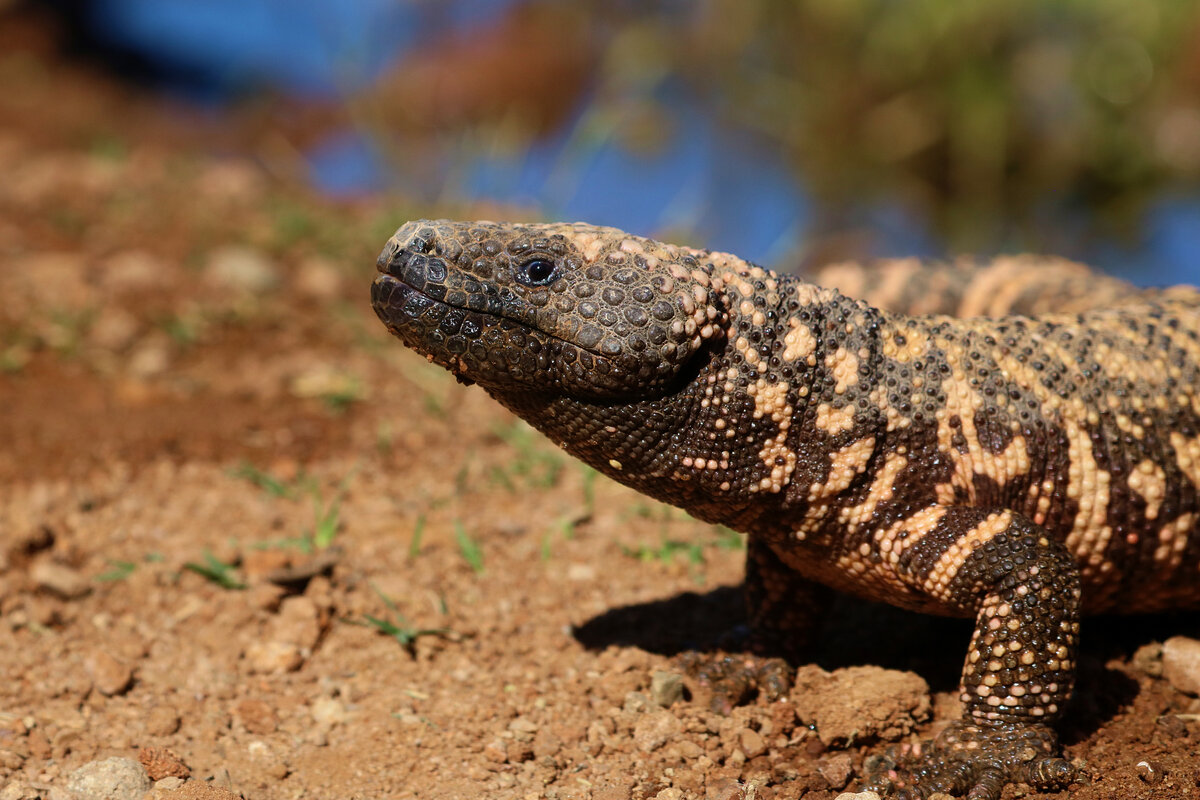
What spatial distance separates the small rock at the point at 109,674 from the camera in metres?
3.21

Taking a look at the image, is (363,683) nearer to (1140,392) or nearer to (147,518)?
(147,518)

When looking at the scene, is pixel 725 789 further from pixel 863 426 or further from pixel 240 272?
pixel 240 272

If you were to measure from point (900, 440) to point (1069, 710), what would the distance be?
988mm

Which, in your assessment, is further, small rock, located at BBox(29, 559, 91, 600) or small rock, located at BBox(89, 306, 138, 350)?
small rock, located at BBox(89, 306, 138, 350)

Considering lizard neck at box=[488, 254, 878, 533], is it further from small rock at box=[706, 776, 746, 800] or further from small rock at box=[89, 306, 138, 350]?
small rock at box=[89, 306, 138, 350]

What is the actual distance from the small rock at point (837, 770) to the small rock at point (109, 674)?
2.05 metres

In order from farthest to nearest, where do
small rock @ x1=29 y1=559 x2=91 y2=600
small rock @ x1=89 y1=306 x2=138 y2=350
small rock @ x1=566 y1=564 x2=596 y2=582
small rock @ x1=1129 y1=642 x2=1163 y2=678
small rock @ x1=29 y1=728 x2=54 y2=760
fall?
small rock @ x1=89 y1=306 x2=138 y2=350
small rock @ x1=566 y1=564 x2=596 y2=582
small rock @ x1=29 y1=559 x2=91 y2=600
small rock @ x1=1129 y1=642 x2=1163 y2=678
small rock @ x1=29 y1=728 x2=54 y2=760

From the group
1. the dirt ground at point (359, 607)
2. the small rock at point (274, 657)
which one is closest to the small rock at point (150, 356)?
the dirt ground at point (359, 607)

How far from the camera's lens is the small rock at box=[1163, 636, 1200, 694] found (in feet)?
10.6

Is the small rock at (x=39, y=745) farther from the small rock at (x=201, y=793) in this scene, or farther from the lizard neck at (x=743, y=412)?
the lizard neck at (x=743, y=412)

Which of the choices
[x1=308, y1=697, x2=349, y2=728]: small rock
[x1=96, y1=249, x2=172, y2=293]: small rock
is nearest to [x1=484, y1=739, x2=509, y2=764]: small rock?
[x1=308, y1=697, x2=349, y2=728]: small rock

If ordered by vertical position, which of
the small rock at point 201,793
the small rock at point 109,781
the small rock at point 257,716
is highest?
the small rock at point 257,716

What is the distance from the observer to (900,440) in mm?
2926

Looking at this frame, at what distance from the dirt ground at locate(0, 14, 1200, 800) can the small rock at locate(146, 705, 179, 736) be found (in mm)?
11
